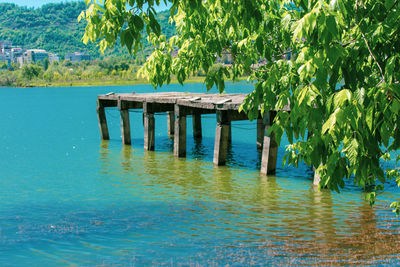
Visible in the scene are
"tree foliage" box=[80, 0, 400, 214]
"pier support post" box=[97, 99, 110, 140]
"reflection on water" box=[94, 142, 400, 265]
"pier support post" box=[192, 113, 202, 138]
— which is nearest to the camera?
"tree foliage" box=[80, 0, 400, 214]

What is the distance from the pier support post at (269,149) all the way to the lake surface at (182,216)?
0.41m

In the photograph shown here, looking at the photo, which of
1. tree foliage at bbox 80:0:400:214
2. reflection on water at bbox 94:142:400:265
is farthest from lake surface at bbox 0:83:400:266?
tree foliage at bbox 80:0:400:214

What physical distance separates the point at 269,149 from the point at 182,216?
15.9 ft

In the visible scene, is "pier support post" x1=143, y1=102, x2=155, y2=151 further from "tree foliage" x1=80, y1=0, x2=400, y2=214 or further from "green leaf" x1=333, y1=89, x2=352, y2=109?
"green leaf" x1=333, y1=89, x2=352, y2=109

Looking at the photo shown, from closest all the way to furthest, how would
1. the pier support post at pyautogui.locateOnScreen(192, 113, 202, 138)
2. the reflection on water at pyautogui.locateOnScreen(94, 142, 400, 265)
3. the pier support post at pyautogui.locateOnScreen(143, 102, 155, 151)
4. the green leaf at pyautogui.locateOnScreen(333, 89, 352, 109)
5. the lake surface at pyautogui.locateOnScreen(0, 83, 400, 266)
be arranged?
the green leaf at pyautogui.locateOnScreen(333, 89, 352, 109) → the reflection on water at pyautogui.locateOnScreen(94, 142, 400, 265) → the lake surface at pyautogui.locateOnScreen(0, 83, 400, 266) → the pier support post at pyautogui.locateOnScreen(143, 102, 155, 151) → the pier support post at pyautogui.locateOnScreen(192, 113, 202, 138)

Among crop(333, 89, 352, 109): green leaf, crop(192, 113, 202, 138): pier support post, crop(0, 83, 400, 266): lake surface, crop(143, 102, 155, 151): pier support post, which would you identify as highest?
crop(333, 89, 352, 109): green leaf

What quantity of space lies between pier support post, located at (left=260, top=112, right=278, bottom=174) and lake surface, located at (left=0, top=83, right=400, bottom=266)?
1.36ft

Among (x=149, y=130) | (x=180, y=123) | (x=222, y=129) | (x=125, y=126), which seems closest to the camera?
(x=222, y=129)

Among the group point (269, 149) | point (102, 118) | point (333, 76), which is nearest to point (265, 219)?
point (269, 149)

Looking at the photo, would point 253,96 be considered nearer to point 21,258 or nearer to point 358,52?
point 358,52

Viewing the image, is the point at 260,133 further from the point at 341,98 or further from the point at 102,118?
the point at 341,98

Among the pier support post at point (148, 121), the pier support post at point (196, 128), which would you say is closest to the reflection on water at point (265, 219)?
the pier support post at point (148, 121)

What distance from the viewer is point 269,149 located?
17.1 metres

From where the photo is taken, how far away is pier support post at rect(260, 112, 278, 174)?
16922 mm
